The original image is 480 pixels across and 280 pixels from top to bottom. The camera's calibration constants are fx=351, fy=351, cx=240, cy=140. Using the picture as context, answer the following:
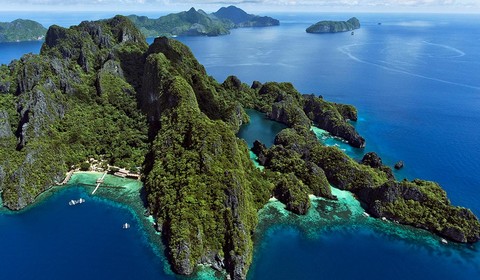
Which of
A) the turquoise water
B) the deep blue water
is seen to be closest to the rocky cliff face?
the deep blue water

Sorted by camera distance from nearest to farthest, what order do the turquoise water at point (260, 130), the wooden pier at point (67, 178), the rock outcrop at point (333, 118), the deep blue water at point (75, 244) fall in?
the deep blue water at point (75, 244)
the wooden pier at point (67, 178)
the rock outcrop at point (333, 118)
the turquoise water at point (260, 130)

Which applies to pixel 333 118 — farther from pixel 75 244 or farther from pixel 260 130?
pixel 75 244

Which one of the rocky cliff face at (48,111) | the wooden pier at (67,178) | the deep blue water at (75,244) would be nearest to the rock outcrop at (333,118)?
the rocky cliff face at (48,111)

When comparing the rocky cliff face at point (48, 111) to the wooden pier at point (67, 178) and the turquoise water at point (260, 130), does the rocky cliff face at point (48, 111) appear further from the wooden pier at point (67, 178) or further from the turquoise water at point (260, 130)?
the turquoise water at point (260, 130)

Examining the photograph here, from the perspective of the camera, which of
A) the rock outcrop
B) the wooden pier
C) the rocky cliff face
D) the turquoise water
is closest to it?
the rocky cliff face

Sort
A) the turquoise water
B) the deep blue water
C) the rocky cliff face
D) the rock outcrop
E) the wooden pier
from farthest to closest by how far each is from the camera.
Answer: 1. the turquoise water
2. the rock outcrop
3. the wooden pier
4. the rocky cliff face
5. the deep blue water

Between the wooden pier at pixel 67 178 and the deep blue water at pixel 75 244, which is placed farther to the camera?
the wooden pier at pixel 67 178

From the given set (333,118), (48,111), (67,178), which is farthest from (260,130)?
(48,111)

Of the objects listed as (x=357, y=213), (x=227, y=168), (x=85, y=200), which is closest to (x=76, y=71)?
(x=85, y=200)

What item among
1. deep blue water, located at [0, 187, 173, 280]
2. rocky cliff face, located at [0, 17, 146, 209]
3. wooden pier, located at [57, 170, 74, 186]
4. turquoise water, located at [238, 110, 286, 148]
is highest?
rocky cliff face, located at [0, 17, 146, 209]

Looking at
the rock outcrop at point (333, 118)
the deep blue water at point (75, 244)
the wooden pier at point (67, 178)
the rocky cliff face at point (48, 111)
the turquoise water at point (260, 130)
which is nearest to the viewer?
the deep blue water at point (75, 244)

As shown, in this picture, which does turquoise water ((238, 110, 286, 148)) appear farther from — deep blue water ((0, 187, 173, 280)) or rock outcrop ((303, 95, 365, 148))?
deep blue water ((0, 187, 173, 280))
